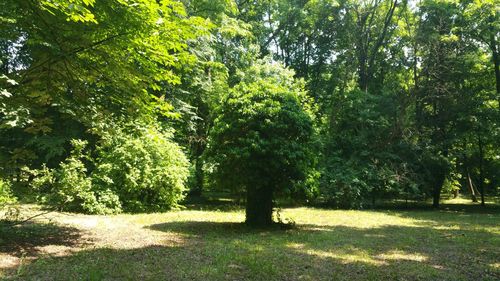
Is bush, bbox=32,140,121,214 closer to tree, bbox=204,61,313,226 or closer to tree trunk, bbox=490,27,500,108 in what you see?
tree, bbox=204,61,313,226

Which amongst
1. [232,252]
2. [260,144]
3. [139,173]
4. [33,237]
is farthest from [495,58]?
[33,237]

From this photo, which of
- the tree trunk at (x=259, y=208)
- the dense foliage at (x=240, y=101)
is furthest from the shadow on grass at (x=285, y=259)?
the dense foliage at (x=240, y=101)

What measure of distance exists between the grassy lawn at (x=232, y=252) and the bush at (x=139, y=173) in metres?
3.62

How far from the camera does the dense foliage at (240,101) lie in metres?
8.45

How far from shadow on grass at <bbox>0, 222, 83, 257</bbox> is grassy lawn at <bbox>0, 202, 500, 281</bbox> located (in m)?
0.02

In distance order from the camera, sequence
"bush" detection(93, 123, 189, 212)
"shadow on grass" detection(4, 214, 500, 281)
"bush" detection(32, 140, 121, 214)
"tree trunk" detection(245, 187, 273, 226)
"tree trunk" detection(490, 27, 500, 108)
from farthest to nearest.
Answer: "tree trunk" detection(490, 27, 500, 108), "bush" detection(93, 123, 189, 212), "bush" detection(32, 140, 121, 214), "tree trunk" detection(245, 187, 273, 226), "shadow on grass" detection(4, 214, 500, 281)

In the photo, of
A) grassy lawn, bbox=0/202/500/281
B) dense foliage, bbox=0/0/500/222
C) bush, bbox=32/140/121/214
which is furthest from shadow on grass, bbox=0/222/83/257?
bush, bbox=32/140/121/214

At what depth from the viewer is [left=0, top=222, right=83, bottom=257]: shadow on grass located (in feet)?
28.0

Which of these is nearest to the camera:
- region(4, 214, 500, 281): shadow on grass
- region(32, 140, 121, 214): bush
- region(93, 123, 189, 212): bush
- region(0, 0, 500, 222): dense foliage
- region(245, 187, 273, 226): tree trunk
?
region(4, 214, 500, 281): shadow on grass

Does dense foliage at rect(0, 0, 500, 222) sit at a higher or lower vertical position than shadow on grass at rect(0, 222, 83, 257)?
higher

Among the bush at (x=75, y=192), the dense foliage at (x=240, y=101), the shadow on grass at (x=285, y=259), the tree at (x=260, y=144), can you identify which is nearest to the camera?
the shadow on grass at (x=285, y=259)

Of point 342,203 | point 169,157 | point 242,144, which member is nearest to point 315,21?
point 342,203

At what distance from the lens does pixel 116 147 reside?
1770 cm

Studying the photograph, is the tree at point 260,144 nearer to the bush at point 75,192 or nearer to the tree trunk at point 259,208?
the tree trunk at point 259,208
